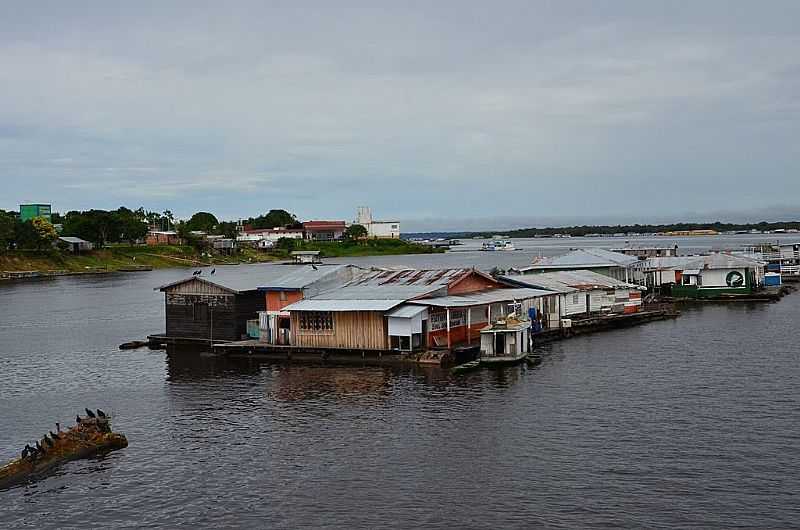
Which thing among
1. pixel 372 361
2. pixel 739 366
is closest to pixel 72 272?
pixel 372 361

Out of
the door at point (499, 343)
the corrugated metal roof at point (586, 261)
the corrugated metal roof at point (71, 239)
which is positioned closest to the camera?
the door at point (499, 343)

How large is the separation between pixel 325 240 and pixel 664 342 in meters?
155

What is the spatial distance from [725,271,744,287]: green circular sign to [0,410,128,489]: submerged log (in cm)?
5408

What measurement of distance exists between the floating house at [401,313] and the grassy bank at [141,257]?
292 ft

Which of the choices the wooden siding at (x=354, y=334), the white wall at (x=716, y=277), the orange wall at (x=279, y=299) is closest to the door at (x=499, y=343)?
the wooden siding at (x=354, y=334)

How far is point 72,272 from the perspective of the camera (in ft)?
392

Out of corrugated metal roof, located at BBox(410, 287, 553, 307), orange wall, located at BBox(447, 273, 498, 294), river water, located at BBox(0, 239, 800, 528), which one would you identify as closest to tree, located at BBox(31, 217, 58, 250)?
river water, located at BBox(0, 239, 800, 528)

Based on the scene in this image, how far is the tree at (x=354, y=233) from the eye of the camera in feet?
627

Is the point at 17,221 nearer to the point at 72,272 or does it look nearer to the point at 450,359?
the point at 72,272

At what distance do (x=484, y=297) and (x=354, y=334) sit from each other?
726 centimetres

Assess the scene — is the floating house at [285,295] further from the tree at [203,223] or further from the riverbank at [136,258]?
the tree at [203,223]

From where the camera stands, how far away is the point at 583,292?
5184 centimetres

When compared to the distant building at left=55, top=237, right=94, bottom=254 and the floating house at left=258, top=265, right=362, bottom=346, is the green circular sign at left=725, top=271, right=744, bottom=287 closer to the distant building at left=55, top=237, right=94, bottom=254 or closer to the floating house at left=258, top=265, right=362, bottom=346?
the floating house at left=258, top=265, right=362, bottom=346

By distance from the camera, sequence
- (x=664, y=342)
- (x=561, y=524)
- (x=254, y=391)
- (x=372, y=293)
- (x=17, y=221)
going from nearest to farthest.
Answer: (x=561, y=524)
(x=254, y=391)
(x=372, y=293)
(x=664, y=342)
(x=17, y=221)
